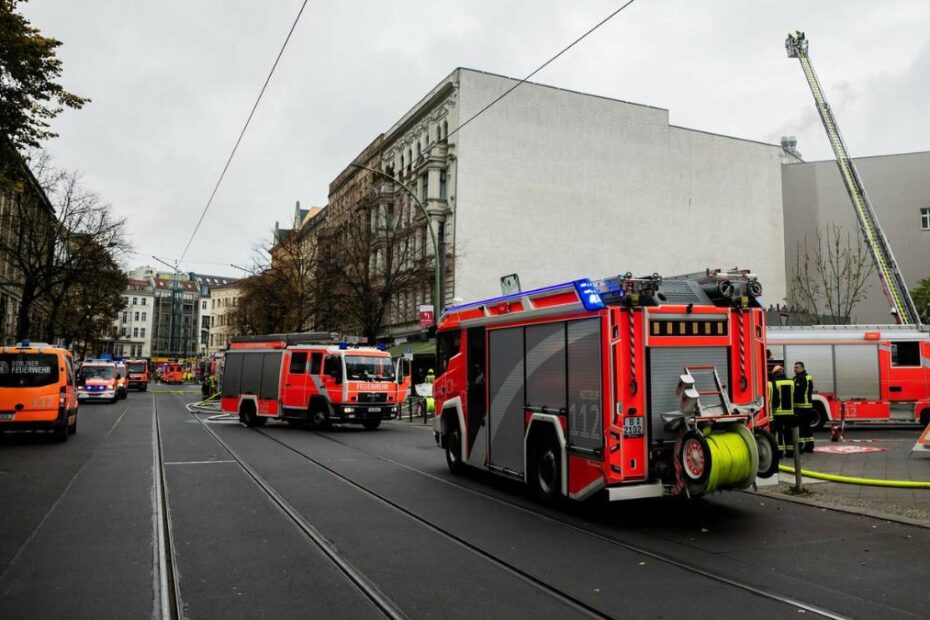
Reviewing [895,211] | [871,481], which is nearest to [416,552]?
[871,481]

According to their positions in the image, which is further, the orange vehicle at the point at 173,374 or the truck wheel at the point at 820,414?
the orange vehicle at the point at 173,374

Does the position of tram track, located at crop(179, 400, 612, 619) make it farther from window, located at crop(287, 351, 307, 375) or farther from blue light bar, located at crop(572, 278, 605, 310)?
window, located at crop(287, 351, 307, 375)

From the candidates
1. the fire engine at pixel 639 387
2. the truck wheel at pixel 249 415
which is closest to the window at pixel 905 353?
the fire engine at pixel 639 387

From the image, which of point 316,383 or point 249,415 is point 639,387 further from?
point 249,415

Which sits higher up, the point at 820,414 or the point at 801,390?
the point at 801,390

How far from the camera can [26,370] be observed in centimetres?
1589

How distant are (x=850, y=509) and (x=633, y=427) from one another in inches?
120

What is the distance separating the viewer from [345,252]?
3850 centimetres

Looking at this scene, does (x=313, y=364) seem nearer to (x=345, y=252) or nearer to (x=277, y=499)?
(x=277, y=499)

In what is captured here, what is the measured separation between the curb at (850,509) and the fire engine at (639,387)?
1201 millimetres

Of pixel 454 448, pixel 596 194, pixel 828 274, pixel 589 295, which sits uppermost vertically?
A: pixel 596 194

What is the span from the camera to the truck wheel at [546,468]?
8453mm

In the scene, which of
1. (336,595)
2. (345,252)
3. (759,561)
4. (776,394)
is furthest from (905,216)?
(336,595)

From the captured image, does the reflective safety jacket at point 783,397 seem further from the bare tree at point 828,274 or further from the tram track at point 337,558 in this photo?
the bare tree at point 828,274
